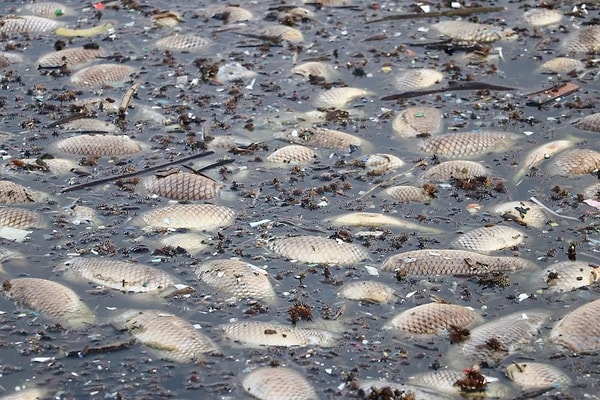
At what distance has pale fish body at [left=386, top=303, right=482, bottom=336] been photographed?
4672 mm

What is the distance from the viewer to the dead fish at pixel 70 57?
24.1 ft

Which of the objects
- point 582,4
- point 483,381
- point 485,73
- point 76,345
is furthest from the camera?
point 582,4

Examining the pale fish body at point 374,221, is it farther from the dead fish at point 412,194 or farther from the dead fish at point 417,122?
the dead fish at point 417,122

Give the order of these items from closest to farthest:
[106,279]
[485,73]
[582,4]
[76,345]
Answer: [76,345] → [106,279] → [485,73] → [582,4]

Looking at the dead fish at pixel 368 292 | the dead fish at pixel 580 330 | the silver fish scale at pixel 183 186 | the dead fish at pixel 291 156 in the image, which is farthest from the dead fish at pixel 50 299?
the dead fish at pixel 580 330

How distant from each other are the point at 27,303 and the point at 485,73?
3804 mm

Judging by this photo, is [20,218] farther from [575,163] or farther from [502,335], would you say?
[575,163]

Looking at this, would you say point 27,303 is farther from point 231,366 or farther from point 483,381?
point 483,381

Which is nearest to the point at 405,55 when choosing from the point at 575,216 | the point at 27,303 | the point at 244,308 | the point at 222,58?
the point at 222,58

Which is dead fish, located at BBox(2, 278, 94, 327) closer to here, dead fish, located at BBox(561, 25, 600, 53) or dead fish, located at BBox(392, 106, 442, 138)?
dead fish, located at BBox(392, 106, 442, 138)

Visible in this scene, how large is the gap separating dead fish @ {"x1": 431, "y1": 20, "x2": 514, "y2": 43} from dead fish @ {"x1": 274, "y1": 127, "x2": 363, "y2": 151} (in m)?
1.77

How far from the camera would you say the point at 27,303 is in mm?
4820

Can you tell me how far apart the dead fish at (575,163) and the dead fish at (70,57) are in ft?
11.1

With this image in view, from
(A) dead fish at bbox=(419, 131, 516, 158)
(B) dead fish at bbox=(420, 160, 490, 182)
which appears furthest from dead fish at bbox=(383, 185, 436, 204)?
(A) dead fish at bbox=(419, 131, 516, 158)
